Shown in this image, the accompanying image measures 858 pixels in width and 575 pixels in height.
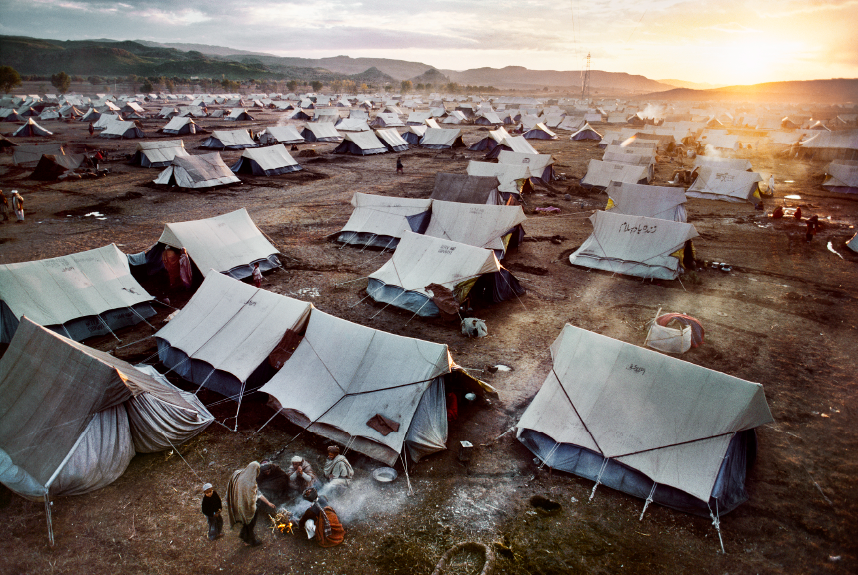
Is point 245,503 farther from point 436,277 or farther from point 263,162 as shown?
point 263,162

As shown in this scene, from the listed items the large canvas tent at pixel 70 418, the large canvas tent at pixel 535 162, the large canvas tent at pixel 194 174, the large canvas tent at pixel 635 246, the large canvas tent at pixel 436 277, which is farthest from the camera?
the large canvas tent at pixel 535 162

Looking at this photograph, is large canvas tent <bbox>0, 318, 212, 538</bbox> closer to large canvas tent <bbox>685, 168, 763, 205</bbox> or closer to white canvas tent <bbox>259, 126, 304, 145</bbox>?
large canvas tent <bbox>685, 168, 763, 205</bbox>

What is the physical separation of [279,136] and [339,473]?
48.5m

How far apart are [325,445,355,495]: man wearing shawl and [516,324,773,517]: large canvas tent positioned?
157 inches

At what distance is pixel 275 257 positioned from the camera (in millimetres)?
20391

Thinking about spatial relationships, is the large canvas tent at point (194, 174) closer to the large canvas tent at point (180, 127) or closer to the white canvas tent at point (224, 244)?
the white canvas tent at point (224, 244)

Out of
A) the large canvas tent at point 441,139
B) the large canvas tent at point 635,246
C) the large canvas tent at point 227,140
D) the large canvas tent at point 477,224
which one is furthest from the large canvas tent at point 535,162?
the large canvas tent at point 227,140

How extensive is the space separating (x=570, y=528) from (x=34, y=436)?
10.9 meters

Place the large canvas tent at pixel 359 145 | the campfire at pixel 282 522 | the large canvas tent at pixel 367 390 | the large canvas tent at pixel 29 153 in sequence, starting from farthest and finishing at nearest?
the large canvas tent at pixel 359 145 < the large canvas tent at pixel 29 153 < the large canvas tent at pixel 367 390 < the campfire at pixel 282 522

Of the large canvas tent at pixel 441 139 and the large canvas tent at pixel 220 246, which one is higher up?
the large canvas tent at pixel 441 139

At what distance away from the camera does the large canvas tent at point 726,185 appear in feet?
104

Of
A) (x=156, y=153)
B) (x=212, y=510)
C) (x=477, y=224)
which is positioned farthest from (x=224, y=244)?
(x=156, y=153)

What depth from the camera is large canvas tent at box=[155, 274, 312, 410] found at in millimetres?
12211

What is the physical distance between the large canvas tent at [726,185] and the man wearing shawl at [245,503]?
35306 mm
